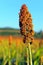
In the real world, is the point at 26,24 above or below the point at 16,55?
above

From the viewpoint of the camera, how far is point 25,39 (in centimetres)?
268

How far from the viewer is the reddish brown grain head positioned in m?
2.56

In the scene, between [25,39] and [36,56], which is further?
[36,56]

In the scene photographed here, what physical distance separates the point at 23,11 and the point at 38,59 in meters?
1.07

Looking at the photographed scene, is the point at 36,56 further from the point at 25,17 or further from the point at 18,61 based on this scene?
the point at 25,17

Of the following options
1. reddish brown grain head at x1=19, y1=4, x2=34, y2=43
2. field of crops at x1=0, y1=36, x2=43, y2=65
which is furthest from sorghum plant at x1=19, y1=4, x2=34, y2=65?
field of crops at x1=0, y1=36, x2=43, y2=65

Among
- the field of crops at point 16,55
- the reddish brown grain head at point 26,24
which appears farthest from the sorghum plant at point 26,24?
the field of crops at point 16,55

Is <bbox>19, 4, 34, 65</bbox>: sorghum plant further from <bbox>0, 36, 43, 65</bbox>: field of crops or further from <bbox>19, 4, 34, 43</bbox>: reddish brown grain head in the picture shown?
<bbox>0, 36, 43, 65</bbox>: field of crops

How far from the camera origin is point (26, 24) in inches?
103

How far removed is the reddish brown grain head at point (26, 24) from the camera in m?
2.56

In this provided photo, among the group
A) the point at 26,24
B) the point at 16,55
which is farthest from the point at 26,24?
the point at 16,55

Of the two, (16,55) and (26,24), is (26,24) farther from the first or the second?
(16,55)

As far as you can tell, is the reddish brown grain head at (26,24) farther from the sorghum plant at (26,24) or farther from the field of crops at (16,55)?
the field of crops at (16,55)

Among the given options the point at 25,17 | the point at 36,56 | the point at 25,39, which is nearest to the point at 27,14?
the point at 25,17
